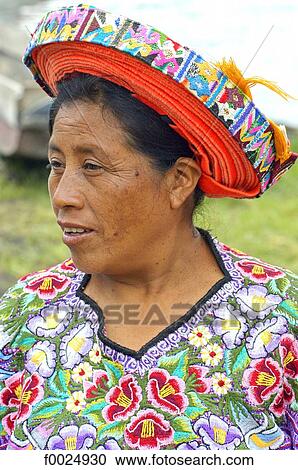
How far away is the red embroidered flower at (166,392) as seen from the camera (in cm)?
218

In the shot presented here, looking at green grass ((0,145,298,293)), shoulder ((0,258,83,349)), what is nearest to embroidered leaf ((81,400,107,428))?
shoulder ((0,258,83,349))

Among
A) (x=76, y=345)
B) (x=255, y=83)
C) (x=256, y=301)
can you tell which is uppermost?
(x=255, y=83)

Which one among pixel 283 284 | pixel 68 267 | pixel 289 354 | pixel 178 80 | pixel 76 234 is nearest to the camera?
A: pixel 178 80

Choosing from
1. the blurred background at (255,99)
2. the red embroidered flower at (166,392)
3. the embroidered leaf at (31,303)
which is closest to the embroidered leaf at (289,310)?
the red embroidered flower at (166,392)

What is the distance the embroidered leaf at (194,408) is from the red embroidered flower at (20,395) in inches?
15.5

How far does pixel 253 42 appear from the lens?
8086 millimetres

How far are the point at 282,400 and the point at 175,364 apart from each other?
303mm

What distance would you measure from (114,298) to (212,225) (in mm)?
436

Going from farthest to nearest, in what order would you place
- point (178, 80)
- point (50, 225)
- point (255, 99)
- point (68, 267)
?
point (50, 225) → point (255, 99) → point (68, 267) → point (178, 80)

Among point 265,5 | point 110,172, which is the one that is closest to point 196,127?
point 110,172

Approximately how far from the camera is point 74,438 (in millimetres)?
2193

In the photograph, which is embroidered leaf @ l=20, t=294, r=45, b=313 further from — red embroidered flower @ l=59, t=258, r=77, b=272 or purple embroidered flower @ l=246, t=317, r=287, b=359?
purple embroidered flower @ l=246, t=317, r=287, b=359

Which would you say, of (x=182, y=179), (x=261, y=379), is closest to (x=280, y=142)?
(x=182, y=179)

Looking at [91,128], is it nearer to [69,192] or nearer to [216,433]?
[69,192]
